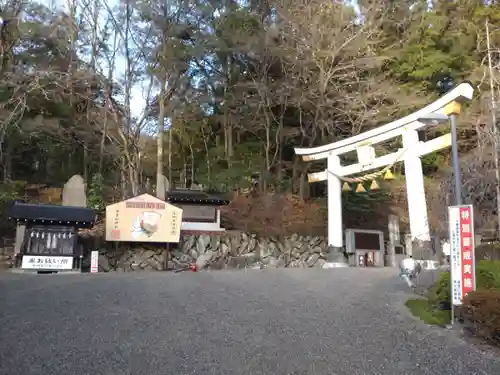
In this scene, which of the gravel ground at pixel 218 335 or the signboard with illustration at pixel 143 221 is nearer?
the gravel ground at pixel 218 335

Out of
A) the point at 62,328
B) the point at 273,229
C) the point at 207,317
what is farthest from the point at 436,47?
the point at 62,328

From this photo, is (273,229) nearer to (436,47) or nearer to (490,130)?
(490,130)

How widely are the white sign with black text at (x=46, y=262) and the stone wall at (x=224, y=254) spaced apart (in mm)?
1500

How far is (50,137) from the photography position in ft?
74.2

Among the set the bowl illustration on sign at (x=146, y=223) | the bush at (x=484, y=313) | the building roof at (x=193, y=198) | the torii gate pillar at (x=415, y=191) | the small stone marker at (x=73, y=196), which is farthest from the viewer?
the building roof at (x=193, y=198)

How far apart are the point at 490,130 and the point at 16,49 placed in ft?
63.5

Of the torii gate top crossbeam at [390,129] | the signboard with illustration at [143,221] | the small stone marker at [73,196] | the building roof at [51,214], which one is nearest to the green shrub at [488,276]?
the torii gate top crossbeam at [390,129]

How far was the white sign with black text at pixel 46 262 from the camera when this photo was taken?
14.5 m

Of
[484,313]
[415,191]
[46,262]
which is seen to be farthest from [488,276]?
[46,262]

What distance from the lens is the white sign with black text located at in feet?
47.5

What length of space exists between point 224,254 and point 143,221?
3909 millimetres

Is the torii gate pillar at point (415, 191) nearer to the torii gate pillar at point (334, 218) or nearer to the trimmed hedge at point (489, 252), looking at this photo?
the torii gate pillar at point (334, 218)

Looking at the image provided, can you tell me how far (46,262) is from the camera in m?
14.7

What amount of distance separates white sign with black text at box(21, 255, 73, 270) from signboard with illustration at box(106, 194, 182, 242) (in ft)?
5.63
